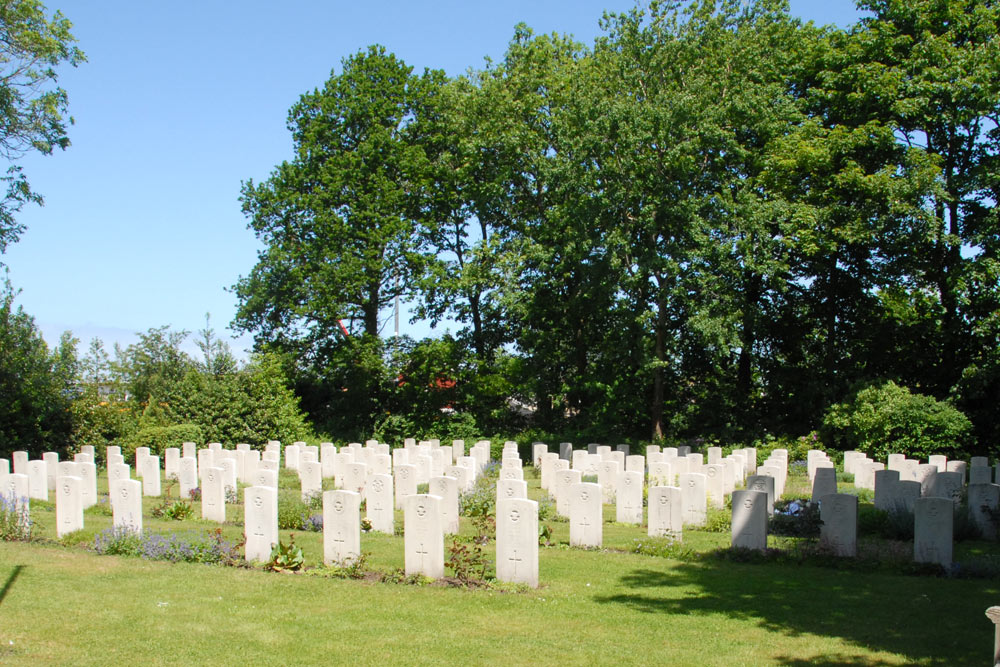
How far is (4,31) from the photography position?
79.7ft

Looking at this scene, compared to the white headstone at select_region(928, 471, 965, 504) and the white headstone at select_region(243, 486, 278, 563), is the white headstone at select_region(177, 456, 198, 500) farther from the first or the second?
the white headstone at select_region(928, 471, 965, 504)

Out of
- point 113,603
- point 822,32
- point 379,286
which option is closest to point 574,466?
point 113,603

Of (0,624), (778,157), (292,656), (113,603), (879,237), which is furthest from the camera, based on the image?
(778,157)

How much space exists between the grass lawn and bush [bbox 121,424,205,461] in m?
13.3

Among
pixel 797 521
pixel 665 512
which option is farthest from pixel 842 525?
pixel 665 512

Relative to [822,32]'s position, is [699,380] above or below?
below

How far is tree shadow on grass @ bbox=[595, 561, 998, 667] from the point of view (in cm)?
768

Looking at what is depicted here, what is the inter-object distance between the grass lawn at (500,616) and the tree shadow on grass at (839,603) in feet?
0.08

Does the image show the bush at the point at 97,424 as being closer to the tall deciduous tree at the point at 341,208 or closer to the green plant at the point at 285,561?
the tall deciduous tree at the point at 341,208

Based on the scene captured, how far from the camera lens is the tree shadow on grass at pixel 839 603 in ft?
25.2

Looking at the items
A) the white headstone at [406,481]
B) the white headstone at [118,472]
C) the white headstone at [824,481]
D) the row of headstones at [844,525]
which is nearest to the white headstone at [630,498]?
the row of headstones at [844,525]

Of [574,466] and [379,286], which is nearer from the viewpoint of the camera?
[574,466]

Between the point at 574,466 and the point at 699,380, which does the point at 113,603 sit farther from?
the point at 699,380

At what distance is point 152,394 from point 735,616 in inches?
957
